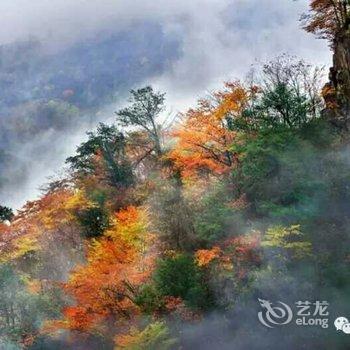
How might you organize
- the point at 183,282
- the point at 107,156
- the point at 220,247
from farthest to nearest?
the point at 107,156, the point at 220,247, the point at 183,282

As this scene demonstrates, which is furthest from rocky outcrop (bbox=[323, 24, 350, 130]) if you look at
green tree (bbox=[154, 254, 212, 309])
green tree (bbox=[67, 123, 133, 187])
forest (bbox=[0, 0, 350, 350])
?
green tree (bbox=[67, 123, 133, 187])

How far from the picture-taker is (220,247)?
89.5 ft

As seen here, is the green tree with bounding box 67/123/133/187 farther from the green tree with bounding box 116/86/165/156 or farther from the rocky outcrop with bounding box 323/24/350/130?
the rocky outcrop with bounding box 323/24/350/130

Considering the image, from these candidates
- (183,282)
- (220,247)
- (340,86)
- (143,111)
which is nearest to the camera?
(183,282)

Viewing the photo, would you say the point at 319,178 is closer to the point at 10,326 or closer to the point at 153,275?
the point at 153,275

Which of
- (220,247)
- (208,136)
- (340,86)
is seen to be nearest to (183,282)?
(220,247)

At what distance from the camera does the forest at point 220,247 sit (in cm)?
2527

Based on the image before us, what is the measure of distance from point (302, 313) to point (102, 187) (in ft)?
88.9

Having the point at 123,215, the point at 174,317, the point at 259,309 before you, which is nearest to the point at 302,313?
the point at 259,309

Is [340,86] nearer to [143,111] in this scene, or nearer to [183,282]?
[143,111]

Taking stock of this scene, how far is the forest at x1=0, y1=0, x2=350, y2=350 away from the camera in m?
25.3

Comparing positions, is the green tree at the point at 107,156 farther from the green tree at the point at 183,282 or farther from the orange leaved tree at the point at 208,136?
the green tree at the point at 183,282

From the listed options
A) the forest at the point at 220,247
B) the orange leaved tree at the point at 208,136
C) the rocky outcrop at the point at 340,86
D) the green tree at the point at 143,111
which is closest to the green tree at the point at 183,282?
the forest at the point at 220,247

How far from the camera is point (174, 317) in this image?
26188 millimetres
